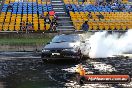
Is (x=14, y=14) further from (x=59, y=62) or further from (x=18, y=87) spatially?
(x=18, y=87)

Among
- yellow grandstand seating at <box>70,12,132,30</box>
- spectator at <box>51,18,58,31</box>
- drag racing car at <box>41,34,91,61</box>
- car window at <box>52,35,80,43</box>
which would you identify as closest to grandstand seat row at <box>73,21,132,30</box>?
yellow grandstand seating at <box>70,12,132,30</box>

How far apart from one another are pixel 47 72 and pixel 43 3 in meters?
33.3

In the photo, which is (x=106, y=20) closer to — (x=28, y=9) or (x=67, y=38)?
(x=28, y=9)

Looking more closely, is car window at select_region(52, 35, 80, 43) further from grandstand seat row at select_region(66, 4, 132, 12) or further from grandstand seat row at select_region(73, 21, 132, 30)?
grandstand seat row at select_region(66, 4, 132, 12)

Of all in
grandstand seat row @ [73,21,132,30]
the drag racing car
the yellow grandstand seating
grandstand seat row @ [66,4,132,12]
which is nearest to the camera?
the drag racing car

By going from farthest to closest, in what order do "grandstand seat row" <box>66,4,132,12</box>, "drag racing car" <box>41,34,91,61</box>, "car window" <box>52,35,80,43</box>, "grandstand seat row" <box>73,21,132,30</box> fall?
"grandstand seat row" <box>66,4,132,12</box> < "grandstand seat row" <box>73,21,132,30</box> < "car window" <box>52,35,80,43</box> < "drag racing car" <box>41,34,91,61</box>

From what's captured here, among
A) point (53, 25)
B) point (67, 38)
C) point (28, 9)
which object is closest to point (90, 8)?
point (28, 9)

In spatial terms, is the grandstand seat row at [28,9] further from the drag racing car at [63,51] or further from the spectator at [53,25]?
the drag racing car at [63,51]

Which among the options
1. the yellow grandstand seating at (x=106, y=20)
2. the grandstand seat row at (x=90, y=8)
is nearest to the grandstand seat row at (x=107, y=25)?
the yellow grandstand seating at (x=106, y=20)

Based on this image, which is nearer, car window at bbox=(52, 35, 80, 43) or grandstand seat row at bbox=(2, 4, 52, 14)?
car window at bbox=(52, 35, 80, 43)

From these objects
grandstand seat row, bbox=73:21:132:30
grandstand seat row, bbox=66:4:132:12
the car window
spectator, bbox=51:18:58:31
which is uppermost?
the car window

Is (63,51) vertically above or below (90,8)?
above

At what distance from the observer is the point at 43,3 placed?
1882 inches

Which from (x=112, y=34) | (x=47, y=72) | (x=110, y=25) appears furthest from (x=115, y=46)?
(x=47, y=72)
